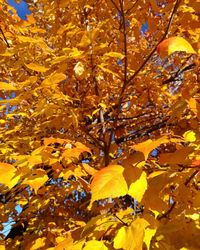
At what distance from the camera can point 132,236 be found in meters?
1.42

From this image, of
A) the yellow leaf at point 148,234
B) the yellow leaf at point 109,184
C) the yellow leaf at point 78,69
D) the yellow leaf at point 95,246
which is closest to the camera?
the yellow leaf at point 109,184

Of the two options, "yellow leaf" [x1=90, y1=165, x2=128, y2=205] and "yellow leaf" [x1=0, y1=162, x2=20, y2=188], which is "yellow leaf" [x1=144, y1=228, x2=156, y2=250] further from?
"yellow leaf" [x1=0, y1=162, x2=20, y2=188]

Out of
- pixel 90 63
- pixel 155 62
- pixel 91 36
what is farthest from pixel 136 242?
pixel 155 62

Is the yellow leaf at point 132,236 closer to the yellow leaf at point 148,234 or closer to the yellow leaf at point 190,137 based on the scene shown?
the yellow leaf at point 148,234

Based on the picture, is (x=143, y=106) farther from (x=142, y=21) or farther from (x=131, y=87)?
(x=142, y=21)

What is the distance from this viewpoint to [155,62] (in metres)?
5.34

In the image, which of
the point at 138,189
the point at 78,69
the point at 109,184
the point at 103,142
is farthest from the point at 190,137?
the point at 103,142

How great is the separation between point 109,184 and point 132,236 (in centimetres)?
28

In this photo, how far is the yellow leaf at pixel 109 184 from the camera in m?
1.28

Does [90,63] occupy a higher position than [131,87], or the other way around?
[131,87]

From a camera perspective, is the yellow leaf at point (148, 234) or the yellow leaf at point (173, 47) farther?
the yellow leaf at point (148, 234)

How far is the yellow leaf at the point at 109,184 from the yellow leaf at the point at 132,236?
218mm

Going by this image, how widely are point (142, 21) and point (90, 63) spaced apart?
56.7 inches

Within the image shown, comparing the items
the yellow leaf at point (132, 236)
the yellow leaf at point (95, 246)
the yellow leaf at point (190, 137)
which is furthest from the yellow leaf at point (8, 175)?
the yellow leaf at point (190, 137)
